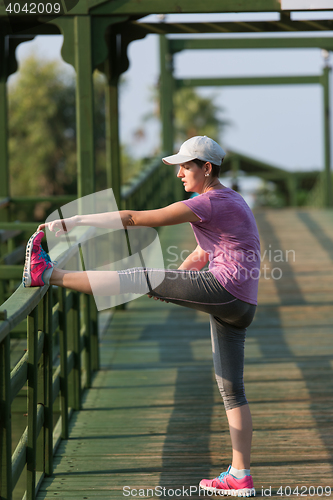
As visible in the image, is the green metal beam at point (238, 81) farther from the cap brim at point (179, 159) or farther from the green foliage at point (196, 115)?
the green foliage at point (196, 115)

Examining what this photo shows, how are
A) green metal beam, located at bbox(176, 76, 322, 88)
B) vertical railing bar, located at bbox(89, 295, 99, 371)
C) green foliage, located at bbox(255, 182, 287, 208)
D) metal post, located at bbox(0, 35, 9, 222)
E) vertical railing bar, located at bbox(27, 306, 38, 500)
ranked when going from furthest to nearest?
green foliage, located at bbox(255, 182, 287, 208) < green metal beam, located at bbox(176, 76, 322, 88) < metal post, located at bbox(0, 35, 9, 222) < vertical railing bar, located at bbox(89, 295, 99, 371) < vertical railing bar, located at bbox(27, 306, 38, 500)

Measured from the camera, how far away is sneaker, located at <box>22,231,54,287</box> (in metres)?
2.77

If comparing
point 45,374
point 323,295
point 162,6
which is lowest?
point 323,295

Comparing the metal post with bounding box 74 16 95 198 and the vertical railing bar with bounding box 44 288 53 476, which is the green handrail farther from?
the metal post with bounding box 74 16 95 198

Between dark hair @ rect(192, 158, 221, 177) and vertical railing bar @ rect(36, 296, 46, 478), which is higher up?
dark hair @ rect(192, 158, 221, 177)

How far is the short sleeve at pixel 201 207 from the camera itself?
2.65m

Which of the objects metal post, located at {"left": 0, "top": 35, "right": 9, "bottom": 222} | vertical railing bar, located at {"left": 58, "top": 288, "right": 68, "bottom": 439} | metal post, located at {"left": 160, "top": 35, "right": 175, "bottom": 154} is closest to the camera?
vertical railing bar, located at {"left": 58, "top": 288, "right": 68, "bottom": 439}

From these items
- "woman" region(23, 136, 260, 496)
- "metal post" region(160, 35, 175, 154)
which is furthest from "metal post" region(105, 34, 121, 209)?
"metal post" region(160, 35, 175, 154)

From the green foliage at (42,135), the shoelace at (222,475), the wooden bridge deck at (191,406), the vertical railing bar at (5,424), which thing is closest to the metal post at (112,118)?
the wooden bridge deck at (191,406)

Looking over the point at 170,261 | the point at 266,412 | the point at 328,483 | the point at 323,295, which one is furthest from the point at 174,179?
the point at 328,483

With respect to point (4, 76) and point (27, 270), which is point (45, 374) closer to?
point (27, 270)

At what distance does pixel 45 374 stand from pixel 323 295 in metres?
4.42

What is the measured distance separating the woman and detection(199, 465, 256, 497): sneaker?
0.59 feet

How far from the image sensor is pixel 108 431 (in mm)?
3850
